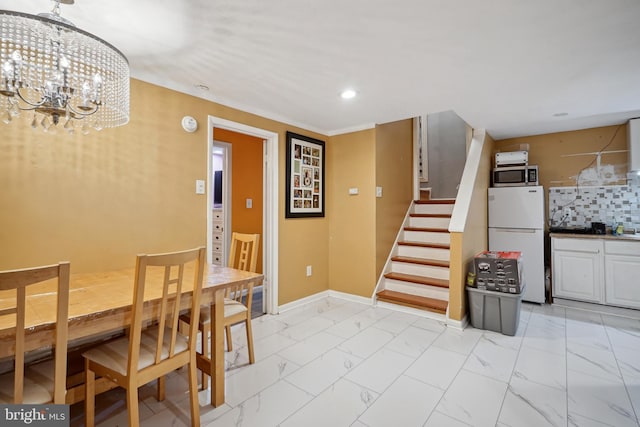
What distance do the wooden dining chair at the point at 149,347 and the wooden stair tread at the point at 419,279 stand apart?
2615 mm

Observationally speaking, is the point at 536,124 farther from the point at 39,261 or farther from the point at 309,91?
the point at 39,261

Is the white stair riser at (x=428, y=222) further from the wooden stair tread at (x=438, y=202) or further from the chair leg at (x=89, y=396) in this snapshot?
the chair leg at (x=89, y=396)

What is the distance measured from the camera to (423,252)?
3883 millimetres

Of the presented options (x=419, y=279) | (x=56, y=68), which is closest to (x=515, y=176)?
(x=419, y=279)

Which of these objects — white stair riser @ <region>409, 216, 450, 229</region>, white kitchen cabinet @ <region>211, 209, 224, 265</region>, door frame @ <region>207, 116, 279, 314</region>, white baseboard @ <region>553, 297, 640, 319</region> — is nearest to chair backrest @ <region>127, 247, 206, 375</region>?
door frame @ <region>207, 116, 279, 314</region>

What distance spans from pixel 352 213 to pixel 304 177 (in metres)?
0.77

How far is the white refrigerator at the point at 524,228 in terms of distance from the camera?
143 inches

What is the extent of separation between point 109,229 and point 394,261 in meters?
3.09

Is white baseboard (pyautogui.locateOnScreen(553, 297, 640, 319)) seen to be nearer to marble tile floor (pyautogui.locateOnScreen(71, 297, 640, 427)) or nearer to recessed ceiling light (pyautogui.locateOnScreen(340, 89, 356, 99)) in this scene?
marble tile floor (pyautogui.locateOnScreen(71, 297, 640, 427))

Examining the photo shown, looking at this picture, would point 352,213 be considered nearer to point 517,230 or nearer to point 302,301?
point 302,301

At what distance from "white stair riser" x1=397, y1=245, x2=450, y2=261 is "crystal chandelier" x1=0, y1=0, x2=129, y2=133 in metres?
3.44

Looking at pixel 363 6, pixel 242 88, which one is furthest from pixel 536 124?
pixel 242 88

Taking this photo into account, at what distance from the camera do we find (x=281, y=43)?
1849 mm

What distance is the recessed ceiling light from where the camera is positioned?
262cm
